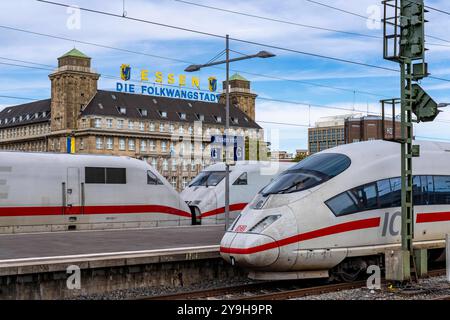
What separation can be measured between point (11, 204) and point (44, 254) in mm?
9044

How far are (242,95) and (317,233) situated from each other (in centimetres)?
13488

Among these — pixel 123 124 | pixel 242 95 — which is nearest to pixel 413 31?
pixel 123 124

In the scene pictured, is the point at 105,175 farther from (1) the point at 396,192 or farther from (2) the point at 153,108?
(2) the point at 153,108

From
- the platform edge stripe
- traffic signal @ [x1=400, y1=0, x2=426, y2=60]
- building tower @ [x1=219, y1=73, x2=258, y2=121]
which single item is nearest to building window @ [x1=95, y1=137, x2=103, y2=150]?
building tower @ [x1=219, y1=73, x2=258, y2=121]

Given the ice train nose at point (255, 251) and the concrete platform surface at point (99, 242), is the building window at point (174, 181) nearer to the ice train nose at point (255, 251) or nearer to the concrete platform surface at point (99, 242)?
the concrete platform surface at point (99, 242)

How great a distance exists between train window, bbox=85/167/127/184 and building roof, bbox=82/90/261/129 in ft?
Answer: 299

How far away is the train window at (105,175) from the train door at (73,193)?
0.46 metres

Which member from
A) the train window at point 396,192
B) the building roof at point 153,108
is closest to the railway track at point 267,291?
the train window at point 396,192

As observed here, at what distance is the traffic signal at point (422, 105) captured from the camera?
14820 millimetres

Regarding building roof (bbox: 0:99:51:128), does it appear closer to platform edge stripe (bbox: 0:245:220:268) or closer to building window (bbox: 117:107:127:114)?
building window (bbox: 117:107:127:114)

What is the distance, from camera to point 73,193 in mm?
25922

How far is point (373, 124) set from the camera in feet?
192
